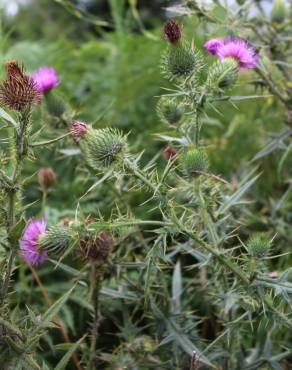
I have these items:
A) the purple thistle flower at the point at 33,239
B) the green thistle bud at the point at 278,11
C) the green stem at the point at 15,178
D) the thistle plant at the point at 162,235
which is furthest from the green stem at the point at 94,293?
the green thistle bud at the point at 278,11

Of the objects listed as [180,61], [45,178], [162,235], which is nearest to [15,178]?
[162,235]

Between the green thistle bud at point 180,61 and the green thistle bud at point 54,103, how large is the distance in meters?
0.44

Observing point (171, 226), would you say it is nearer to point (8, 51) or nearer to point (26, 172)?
point (26, 172)

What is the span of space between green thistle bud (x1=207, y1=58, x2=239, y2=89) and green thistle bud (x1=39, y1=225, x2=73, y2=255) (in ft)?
1.38

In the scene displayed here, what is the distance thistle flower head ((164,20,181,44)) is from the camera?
123 centimetres

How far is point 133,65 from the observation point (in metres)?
2.96

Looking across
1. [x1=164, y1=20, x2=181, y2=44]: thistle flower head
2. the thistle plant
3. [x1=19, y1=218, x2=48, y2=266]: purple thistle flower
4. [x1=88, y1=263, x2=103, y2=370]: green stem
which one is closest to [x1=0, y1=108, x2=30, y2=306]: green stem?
the thistle plant

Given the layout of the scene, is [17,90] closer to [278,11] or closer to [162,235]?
[162,235]

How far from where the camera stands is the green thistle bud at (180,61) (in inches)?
48.0

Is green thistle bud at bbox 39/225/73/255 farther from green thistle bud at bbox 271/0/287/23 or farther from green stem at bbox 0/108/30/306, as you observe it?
green thistle bud at bbox 271/0/287/23

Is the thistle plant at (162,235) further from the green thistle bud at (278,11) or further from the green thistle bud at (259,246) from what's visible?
the green thistle bud at (278,11)

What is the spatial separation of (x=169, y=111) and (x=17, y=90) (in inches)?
15.7

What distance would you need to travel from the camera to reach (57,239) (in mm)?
1110

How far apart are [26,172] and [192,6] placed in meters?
1.26
